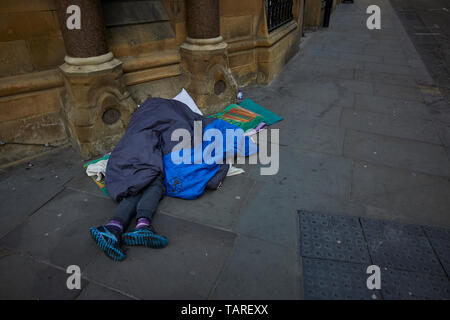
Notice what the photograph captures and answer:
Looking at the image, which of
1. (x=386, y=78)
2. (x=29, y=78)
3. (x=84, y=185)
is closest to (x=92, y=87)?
(x=29, y=78)

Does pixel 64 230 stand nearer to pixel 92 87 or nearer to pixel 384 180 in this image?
pixel 92 87

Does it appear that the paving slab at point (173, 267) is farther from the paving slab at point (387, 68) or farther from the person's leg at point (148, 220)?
the paving slab at point (387, 68)

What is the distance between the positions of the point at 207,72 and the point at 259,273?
2.84 meters

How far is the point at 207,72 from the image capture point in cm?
407

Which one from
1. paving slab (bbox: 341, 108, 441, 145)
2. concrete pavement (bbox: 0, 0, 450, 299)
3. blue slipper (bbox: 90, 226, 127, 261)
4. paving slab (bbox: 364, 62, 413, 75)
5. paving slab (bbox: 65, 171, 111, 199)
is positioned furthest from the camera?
paving slab (bbox: 364, 62, 413, 75)

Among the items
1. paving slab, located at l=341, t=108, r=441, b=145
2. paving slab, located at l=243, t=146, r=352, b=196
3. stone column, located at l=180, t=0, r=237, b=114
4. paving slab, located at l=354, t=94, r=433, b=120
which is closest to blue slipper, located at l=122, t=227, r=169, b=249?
paving slab, located at l=243, t=146, r=352, b=196

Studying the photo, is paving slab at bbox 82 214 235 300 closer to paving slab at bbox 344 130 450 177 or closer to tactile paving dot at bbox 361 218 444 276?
tactile paving dot at bbox 361 218 444 276

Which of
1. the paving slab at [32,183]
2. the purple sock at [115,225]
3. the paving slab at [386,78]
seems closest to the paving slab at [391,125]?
the paving slab at [386,78]

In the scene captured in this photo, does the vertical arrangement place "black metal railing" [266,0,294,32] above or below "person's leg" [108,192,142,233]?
above

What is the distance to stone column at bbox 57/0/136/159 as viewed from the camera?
302cm

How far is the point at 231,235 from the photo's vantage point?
237 cm

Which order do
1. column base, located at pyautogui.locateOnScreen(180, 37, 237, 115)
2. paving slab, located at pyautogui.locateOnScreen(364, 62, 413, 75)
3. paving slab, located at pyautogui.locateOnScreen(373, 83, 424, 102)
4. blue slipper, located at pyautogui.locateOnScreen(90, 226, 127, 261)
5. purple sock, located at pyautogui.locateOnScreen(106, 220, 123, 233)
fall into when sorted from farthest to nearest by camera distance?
paving slab, located at pyautogui.locateOnScreen(364, 62, 413, 75)
paving slab, located at pyautogui.locateOnScreen(373, 83, 424, 102)
column base, located at pyautogui.locateOnScreen(180, 37, 237, 115)
purple sock, located at pyautogui.locateOnScreen(106, 220, 123, 233)
blue slipper, located at pyautogui.locateOnScreen(90, 226, 127, 261)

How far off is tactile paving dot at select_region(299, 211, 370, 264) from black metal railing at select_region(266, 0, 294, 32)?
396 centimetres

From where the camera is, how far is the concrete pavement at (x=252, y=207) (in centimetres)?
202
